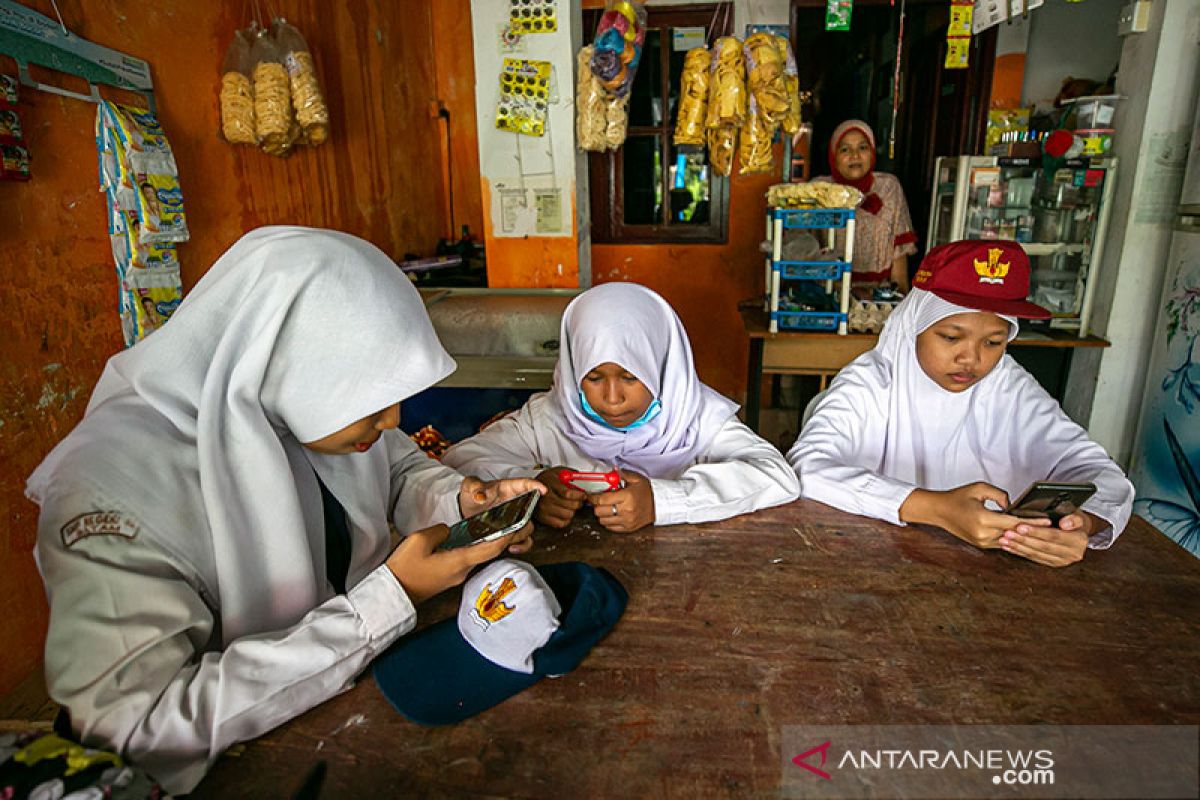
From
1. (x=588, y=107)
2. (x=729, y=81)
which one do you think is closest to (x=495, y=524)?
(x=588, y=107)

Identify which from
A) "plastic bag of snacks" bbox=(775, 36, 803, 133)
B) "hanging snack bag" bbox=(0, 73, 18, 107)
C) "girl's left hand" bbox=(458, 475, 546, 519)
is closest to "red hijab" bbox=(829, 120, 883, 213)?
"plastic bag of snacks" bbox=(775, 36, 803, 133)

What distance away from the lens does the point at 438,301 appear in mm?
3672

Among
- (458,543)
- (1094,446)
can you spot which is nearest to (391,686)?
(458,543)

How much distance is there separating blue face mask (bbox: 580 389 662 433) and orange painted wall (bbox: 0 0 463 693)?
1.72m

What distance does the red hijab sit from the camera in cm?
450

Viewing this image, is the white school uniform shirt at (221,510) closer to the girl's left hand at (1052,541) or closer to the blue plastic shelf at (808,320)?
the girl's left hand at (1052,541)

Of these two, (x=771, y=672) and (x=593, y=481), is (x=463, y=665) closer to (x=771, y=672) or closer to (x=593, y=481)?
(x=771, y=672)

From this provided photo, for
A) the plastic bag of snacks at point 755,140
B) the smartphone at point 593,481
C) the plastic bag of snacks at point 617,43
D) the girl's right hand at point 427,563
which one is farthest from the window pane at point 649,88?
the girl's right hand at point 427,563

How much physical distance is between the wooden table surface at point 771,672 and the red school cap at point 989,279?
644 millimetres

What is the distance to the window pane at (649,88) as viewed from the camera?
509cm

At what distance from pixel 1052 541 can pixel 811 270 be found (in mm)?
2521

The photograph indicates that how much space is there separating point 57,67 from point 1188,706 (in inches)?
125

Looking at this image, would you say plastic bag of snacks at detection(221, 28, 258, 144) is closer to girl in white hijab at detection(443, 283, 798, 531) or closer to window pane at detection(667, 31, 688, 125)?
girl in white hijab at detection(443, 283, 798, 531)

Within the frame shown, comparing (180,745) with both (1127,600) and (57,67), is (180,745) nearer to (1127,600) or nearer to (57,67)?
(1127,600)
